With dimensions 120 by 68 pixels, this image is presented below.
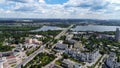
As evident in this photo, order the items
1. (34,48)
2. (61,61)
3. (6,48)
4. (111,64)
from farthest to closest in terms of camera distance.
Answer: (34,48) → (6,48) → (61,61) → (111,64)

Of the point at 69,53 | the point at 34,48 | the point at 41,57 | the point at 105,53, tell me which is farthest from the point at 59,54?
the point at 105,53

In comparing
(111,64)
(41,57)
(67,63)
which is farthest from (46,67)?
(111,64)

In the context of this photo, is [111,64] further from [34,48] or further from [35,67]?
[34,48]

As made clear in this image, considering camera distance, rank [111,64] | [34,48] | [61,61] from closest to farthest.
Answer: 1. [111,64]
2. [61,61]
3. [34,48]

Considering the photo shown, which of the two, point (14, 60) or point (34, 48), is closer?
point (14, 60)

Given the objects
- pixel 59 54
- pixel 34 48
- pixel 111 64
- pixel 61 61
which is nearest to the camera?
pixel 111 64

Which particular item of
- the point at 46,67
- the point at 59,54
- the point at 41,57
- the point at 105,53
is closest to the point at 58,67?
the point at 46,67

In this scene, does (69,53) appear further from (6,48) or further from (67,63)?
(6,48)

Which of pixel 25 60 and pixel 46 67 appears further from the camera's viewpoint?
pixel 25 60

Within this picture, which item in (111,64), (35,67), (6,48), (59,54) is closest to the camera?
(35,67)
